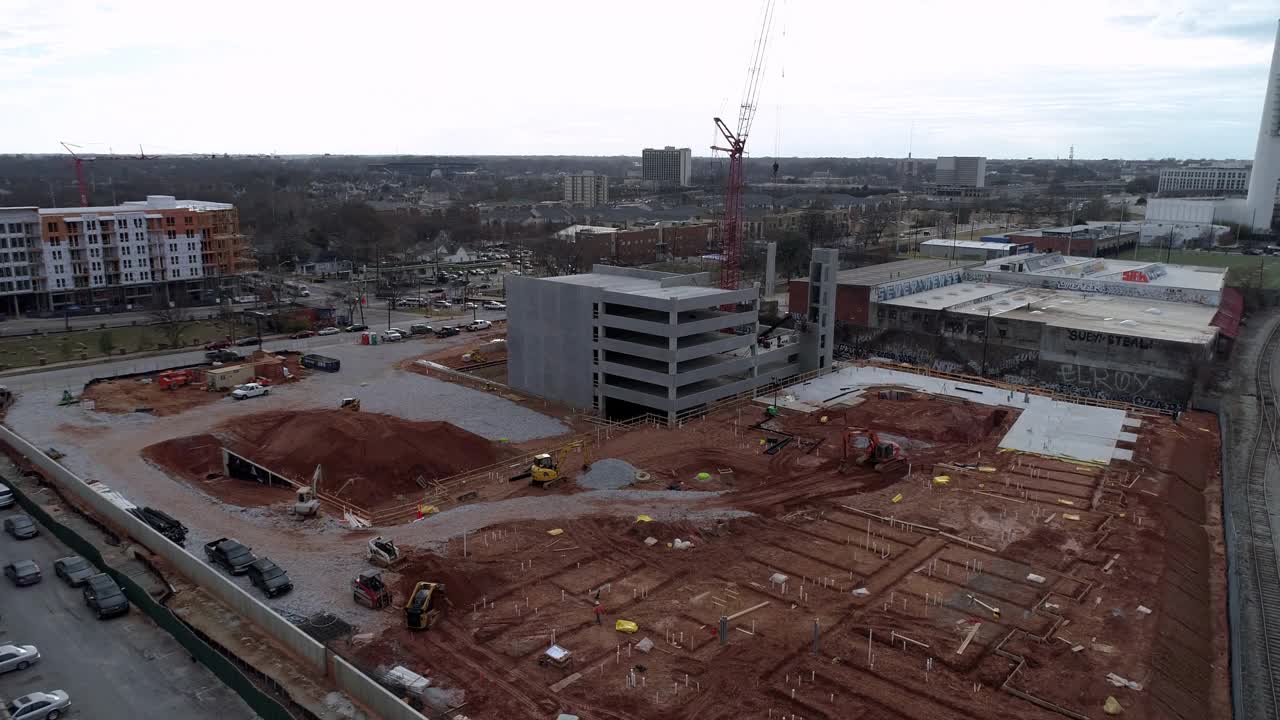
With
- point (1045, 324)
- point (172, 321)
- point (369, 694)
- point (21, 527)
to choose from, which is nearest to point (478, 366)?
point (172, 321)

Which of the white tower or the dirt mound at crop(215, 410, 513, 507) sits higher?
the white tower

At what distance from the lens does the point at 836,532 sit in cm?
2873

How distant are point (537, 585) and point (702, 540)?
6156 mm

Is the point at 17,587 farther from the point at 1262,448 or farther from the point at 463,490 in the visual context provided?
the point at 1262,448

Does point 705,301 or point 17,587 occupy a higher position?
point 705,301

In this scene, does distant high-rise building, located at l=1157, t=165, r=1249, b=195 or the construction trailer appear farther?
distant high-rise building, located at l=1157, t=165, r=1249, b=195

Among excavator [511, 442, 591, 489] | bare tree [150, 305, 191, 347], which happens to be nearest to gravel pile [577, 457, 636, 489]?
excavator [511, 442, 591, 489]

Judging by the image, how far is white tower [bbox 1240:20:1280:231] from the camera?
12100 centimetres

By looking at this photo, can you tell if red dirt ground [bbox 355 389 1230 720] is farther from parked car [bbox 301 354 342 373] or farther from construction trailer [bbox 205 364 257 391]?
construction trailer [bbox 205 364 257 391]

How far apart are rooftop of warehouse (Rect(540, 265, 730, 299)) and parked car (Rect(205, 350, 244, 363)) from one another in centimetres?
2254

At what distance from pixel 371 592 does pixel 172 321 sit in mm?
50121

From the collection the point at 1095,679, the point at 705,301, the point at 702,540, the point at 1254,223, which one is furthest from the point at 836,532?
the point at 1254,223

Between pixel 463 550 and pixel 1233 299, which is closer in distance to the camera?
pixel 463 550

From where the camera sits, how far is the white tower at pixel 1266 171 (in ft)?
397
